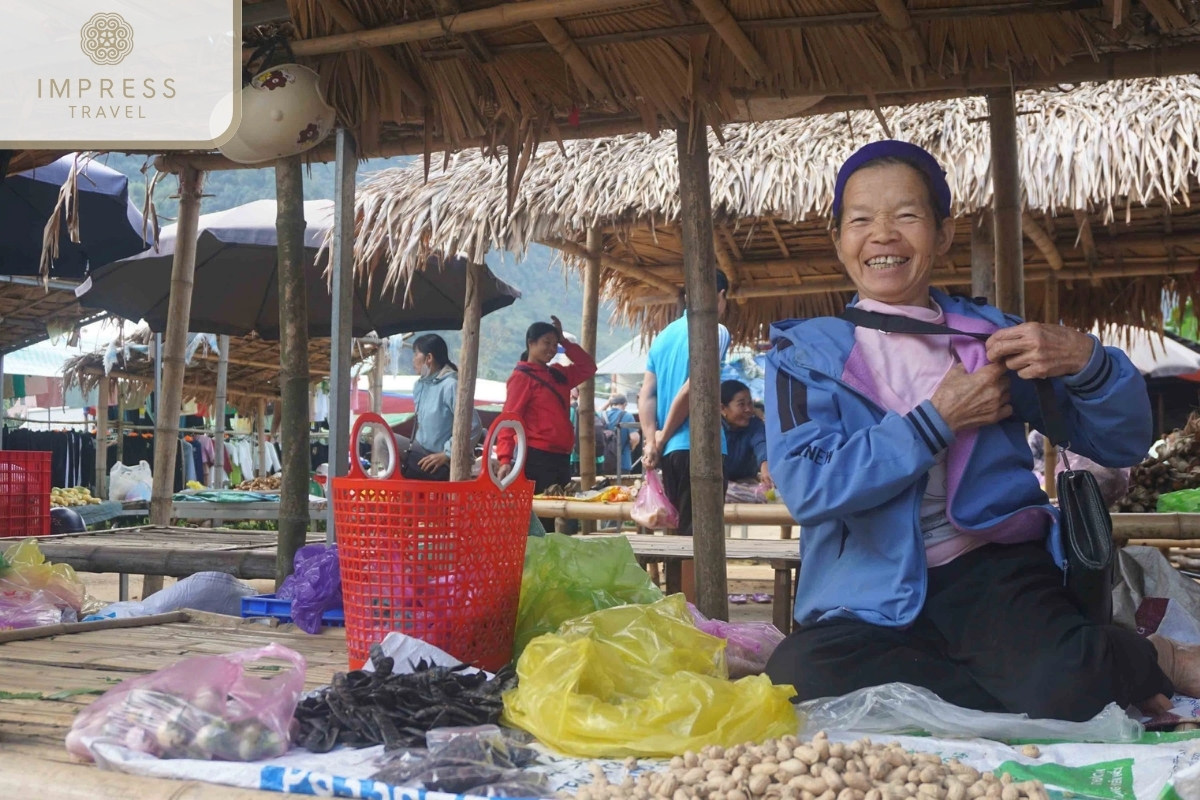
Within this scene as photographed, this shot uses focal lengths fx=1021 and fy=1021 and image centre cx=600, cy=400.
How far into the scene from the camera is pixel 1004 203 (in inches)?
156

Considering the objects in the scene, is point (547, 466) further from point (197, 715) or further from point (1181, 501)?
point (197, 715)

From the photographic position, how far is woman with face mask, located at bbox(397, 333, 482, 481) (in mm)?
7066

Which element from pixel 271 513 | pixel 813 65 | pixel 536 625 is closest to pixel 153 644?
pixel 536 625

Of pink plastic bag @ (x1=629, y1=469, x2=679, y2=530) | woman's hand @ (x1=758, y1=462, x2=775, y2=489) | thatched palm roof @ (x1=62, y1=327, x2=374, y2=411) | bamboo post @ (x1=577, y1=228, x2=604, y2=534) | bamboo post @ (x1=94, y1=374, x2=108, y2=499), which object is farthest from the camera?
thatched palm roof @ (x1=62, y1=327, x2=374, y2=411)

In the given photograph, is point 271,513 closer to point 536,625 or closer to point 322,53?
point 322,53

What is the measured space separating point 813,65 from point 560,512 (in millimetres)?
3743

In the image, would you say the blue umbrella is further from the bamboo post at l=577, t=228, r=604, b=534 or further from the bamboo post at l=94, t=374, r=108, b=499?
the bamboo post at l=94, t=374, r=108, b=499

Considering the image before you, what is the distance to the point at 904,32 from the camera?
9.21ft

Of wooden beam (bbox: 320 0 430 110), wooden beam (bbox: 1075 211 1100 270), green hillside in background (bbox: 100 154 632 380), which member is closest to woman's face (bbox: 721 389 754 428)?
wooden beam (bbox: 1075 211 1100 270)

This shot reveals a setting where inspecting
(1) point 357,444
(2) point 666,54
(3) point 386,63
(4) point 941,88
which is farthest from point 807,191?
(1) point 357,444

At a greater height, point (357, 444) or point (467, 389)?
point (467, 389)

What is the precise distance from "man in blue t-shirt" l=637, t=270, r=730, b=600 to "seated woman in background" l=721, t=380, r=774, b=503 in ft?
0.97

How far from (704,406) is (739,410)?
2786mm

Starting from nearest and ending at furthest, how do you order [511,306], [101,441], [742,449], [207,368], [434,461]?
[742,449] < [434,461] < [101,441] < [207,368] < [511,306]
